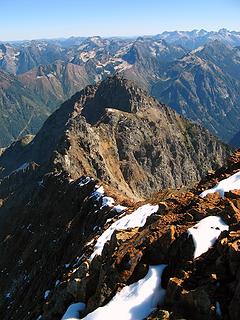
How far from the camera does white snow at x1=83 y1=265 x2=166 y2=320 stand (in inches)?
1002

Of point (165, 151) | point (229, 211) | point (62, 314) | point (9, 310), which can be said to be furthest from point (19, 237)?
point (165, 151)

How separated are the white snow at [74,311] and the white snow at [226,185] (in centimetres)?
1202

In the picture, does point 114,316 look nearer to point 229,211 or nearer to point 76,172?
point 229,211

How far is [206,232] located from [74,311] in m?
10.0

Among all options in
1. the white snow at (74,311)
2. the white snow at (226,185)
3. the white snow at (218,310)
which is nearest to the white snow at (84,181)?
the white snow at (226,185)

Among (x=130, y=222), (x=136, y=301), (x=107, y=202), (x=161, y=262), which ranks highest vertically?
(x=161, y=262)

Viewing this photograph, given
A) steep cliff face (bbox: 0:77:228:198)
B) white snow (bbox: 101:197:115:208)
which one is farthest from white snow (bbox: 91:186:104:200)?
steep cliff face (bbox: 0:77:228:198)

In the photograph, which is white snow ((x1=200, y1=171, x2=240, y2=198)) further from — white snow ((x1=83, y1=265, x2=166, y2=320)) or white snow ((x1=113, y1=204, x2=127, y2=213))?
white snow ((x1=113, y1=204, x2=127, y2=213))

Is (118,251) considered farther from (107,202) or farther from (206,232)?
(107,202)

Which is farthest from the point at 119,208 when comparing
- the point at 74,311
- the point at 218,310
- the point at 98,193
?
the point at 218,310

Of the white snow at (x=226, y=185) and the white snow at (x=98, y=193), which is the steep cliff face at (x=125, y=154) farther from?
the white snow at (x=226, y=185)

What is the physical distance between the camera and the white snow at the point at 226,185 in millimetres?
37287

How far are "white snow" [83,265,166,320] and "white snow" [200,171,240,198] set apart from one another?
36.6 feet

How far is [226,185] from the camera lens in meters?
38.6
